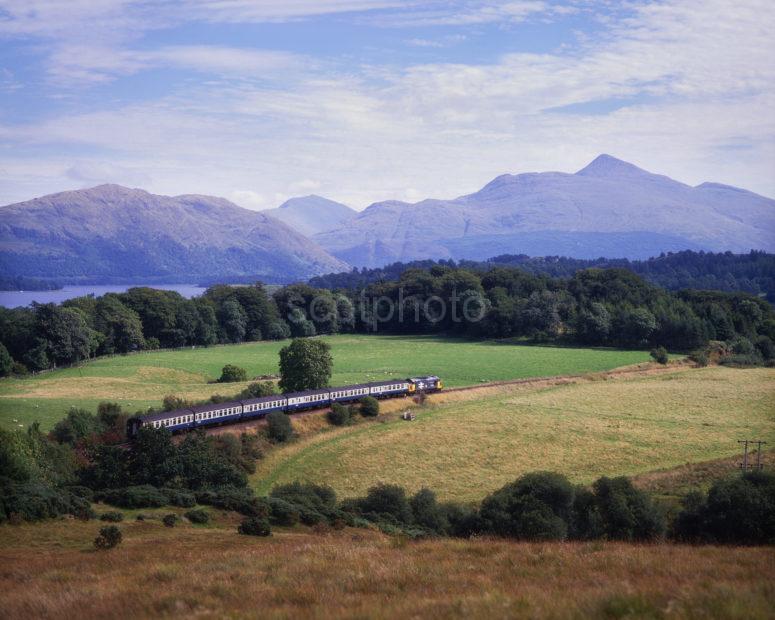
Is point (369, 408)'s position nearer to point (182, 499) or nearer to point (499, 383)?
point (499, 383)

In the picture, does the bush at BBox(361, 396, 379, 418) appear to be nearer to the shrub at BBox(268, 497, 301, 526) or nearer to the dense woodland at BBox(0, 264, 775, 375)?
the shrub at BBox(268, 497, 301, 526)

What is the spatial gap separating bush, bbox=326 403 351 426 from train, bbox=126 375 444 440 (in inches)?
63.8

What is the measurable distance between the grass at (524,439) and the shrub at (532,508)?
1018cm

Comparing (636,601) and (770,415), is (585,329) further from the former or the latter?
(636,601)

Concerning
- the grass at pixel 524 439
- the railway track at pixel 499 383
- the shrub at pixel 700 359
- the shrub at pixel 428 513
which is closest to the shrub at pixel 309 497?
the shrub at pixel 428 513

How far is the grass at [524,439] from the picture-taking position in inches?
1665

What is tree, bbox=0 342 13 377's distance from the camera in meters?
77.8

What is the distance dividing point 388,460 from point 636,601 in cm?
3423

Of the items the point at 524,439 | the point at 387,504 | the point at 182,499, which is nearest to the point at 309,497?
the point at 387,504

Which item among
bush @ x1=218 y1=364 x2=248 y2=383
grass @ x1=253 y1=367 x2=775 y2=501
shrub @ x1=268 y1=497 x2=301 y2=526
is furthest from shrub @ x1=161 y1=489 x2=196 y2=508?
bush @ x1=218 y1=364 x2=248 y2=383

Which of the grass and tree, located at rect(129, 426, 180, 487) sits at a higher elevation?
tree, located at rect(129, 426, 180, 487)

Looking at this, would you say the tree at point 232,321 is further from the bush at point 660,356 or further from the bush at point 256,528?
the bush at point 256,528

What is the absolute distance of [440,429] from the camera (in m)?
52.4

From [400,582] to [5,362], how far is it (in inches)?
2968
